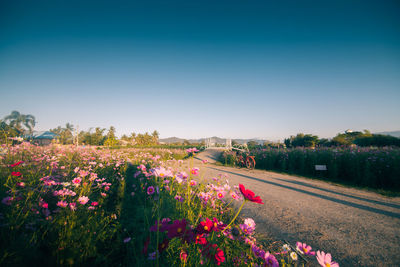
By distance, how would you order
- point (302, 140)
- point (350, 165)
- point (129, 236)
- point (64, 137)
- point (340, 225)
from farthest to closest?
point (302, 140) < point (64, 137) < point (350, 165) < point (340, 225) < point (129, 236)

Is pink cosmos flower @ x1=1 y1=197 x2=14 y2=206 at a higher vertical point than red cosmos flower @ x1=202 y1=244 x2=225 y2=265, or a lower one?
higher

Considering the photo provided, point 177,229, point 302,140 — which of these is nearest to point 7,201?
point 177,229

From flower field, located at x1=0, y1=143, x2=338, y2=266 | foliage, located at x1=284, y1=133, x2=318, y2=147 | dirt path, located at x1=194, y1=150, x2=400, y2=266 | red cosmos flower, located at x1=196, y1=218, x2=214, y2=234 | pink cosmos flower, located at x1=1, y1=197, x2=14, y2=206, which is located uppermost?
foliage, located at x1=284, y1=133, x2=318, y2=147

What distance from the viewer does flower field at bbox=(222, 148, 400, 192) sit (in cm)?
526

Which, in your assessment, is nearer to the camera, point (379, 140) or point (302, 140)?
point (379, 140)

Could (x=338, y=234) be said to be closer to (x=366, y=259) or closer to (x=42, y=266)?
(x=366, y=259)

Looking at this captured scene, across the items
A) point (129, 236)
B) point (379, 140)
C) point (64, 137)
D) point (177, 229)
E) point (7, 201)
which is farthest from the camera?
point (64, 137)

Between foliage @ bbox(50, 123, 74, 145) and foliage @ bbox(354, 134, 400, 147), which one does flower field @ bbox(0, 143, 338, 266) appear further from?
foliage @ bbox(354, 134, 400, 147)

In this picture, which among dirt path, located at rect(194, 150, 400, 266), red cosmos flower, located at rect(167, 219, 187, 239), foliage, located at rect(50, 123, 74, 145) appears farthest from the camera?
foliage, located at rect(50, 123, 74, 145)

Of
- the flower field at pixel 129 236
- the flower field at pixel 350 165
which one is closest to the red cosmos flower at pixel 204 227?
the flower field at pixel 129 236

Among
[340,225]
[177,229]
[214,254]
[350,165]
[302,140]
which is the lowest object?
[340,225]

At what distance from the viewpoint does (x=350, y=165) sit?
6.07 metres

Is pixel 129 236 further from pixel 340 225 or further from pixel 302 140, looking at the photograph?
pixel 302 140

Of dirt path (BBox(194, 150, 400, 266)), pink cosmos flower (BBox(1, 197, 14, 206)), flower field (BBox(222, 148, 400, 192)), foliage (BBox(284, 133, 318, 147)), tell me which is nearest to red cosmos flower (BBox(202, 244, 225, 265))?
dirt path (BBox(194, 150, 400, 266))
